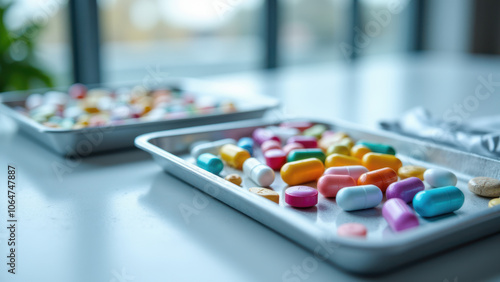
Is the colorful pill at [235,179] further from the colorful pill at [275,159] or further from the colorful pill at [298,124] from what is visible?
the colorful pill at [298,124]

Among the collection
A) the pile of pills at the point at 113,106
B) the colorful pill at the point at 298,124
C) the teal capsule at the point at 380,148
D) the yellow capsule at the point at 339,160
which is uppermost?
the pile of pills at the point at 113,106

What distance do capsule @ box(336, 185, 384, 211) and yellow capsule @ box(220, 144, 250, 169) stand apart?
0.29 m

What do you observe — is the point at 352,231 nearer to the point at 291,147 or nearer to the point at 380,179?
the point at 380,179

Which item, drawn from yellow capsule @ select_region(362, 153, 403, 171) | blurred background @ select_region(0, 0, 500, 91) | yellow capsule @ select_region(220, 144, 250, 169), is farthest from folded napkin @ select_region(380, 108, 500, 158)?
blurred background @ select_region(0, 0, 500, 91)

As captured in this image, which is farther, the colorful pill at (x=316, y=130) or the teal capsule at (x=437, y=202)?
the colorful pill at (x=316, y=130)

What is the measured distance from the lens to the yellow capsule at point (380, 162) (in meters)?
1.03

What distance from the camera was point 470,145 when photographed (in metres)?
1.13

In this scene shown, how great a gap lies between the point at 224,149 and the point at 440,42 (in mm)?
3475

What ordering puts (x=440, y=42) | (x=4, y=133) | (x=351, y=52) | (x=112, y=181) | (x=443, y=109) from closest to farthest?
(x=112, y=181) → (x=4, y=133) → (x=443, y=109) → (x=351, y=52) → (x=440, y=42)

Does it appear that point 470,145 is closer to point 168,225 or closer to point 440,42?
point 168,225

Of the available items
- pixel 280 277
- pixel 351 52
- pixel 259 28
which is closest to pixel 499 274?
pixel 280 277

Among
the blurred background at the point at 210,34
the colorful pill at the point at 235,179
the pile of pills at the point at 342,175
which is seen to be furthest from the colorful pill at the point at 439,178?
the blurred background at the point at 210,34

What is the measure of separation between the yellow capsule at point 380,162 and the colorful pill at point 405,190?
5.9 inches

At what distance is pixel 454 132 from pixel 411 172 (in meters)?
0.28
